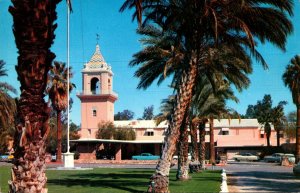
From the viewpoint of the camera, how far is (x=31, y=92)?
9844 millimetres

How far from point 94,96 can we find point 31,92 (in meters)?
68.7

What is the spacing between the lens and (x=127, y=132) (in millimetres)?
76312

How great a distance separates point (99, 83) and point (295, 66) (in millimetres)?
36559

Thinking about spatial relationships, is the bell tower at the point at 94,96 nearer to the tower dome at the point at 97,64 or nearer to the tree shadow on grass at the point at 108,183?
the tower dome at the point at 97,64

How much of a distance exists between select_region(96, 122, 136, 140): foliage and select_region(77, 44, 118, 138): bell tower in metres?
2.20

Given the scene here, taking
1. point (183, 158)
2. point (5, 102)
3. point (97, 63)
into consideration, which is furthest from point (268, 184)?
point (97, 63)

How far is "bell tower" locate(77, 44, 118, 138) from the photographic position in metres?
77.8

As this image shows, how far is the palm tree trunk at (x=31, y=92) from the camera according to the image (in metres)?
9.59

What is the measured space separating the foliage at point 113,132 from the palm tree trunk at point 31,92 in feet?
213

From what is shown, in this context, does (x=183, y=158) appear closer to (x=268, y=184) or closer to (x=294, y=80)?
(x=268, y=184)

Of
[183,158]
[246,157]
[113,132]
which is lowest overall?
[246,157]

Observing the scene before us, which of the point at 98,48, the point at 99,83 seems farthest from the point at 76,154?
the point at 98,48

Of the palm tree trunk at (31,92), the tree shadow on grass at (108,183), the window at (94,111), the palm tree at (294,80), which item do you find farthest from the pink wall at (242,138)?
the palm tree trunk at (31,92)

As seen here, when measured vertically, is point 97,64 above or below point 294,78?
above
